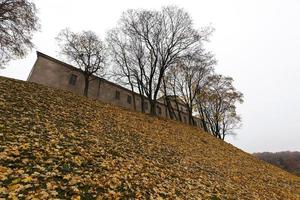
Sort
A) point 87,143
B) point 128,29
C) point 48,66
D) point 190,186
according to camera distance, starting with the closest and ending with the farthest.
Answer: point 190,186
point 87,143
point 128,29
point 48,66

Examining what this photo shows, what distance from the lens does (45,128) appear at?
10008 millimetres

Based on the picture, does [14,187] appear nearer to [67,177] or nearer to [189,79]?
[67,177]

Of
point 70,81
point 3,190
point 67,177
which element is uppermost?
point 70,81

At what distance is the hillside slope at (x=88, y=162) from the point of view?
232 inches

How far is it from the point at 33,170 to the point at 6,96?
872cm

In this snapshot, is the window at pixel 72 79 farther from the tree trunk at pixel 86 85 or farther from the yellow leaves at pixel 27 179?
the yellow leaves at pixel 27 179

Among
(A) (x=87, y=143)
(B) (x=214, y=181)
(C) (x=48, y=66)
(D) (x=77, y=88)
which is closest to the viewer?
(A) (x=87, y=143)

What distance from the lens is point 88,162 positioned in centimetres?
778

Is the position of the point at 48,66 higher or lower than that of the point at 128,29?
lower

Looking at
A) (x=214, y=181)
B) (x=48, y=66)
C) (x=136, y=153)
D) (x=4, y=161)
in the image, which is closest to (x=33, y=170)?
(x=4, y=161)

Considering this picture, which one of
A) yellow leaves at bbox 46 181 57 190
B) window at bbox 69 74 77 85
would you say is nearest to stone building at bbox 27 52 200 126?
window at bbox 69 74 77 85

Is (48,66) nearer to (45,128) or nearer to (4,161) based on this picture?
(45,128)

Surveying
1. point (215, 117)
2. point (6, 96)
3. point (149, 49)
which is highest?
point (149, 49)

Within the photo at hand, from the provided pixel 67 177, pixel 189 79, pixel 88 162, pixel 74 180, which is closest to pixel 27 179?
pixel 67 177
